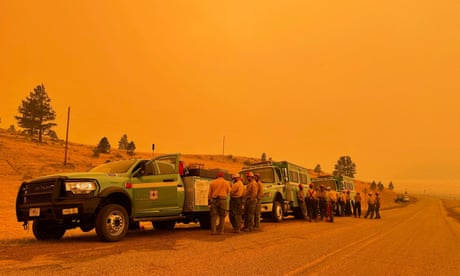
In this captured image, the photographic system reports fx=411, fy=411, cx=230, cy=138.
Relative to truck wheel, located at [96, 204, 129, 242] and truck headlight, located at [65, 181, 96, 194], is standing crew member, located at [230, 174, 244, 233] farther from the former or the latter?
truck headlight, located at [65, 181, 96, 194]

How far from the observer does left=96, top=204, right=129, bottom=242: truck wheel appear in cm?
977

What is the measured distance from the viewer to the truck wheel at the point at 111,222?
9.77 metres

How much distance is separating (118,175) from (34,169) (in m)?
27.9

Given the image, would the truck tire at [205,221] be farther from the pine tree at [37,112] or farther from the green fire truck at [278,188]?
the pine tree at [37,112]

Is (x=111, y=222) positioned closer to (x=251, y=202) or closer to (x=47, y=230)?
(x=47, y=230)

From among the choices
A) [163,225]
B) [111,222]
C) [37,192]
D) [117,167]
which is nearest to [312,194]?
[163,225]

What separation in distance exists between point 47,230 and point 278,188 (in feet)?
37.0

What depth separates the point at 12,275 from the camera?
20.2ft

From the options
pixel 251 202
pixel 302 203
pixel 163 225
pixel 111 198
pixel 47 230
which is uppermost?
pixel 111 198

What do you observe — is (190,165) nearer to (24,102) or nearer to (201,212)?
(201,212)

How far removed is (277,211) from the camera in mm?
19078

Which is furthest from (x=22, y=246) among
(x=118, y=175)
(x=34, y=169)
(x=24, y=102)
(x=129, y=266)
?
(x=24, y=102)

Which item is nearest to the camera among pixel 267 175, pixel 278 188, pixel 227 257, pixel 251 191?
pixel 227 257

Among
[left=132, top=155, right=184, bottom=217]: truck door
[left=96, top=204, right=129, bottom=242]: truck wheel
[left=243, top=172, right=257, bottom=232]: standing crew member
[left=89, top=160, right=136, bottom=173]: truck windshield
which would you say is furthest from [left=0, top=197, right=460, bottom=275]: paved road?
[left=243, top=172, right=257, bottom=232]: standing crew member
